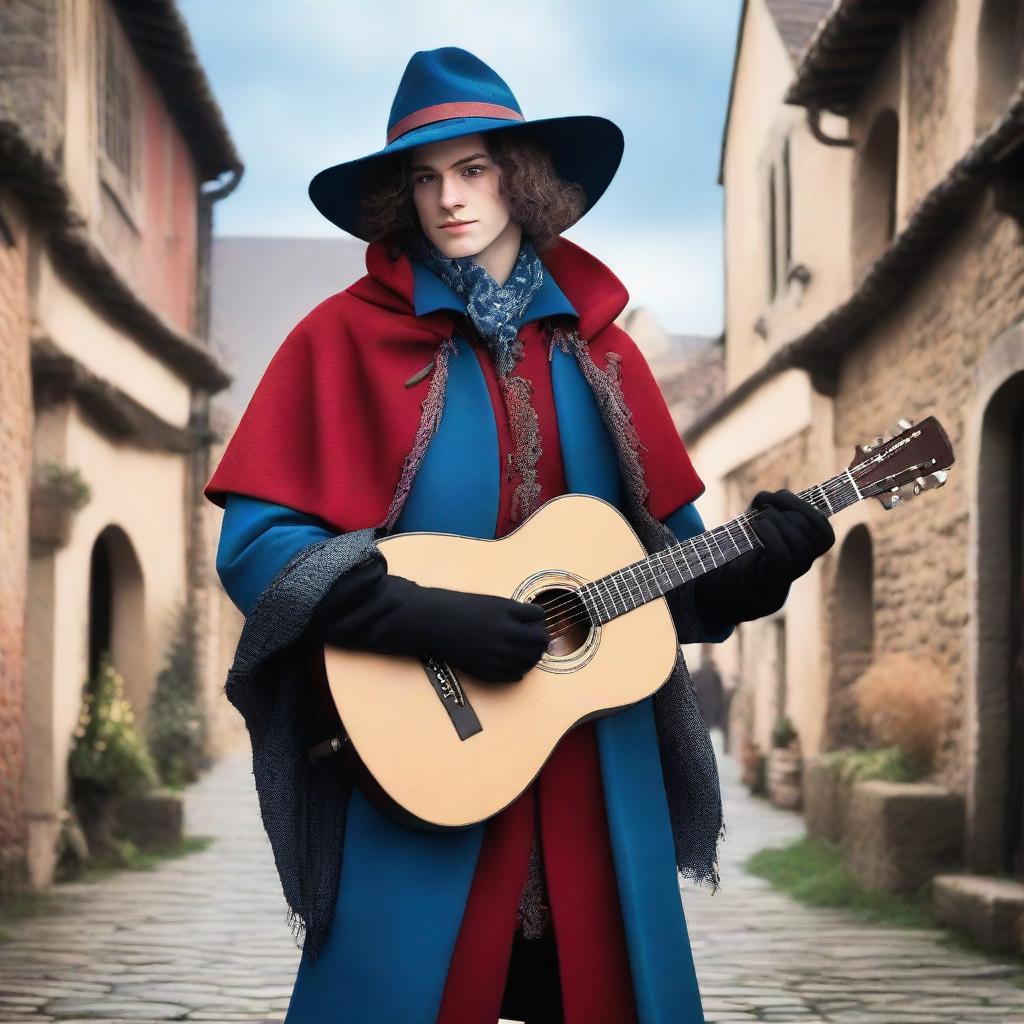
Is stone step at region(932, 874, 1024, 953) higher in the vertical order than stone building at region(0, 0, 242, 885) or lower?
lower

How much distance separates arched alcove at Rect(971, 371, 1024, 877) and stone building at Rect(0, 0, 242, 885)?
169 inches

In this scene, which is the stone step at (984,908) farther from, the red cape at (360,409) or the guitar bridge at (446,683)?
the guitar bridge at (446,683)

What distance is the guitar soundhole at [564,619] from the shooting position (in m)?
2.39

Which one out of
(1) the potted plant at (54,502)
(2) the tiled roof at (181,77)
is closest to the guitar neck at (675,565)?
(1) the potted plant at (54,502)

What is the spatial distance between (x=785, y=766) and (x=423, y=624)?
945 cm

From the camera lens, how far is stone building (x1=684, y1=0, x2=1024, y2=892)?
6602 millimetres

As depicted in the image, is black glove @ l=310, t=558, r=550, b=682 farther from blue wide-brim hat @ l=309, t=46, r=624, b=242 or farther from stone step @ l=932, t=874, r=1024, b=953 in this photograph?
stone step @ l=932, t=874, r=1024, b=953

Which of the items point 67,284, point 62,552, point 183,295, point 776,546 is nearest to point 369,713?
point 776,546

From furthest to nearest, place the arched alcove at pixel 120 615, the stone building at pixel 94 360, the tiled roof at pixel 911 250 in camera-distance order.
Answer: the arched alcove at pixel 120 615, the stone building at pixel 94 360, the tiled roof at pixel 911 250

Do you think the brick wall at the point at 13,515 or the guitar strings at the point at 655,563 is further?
the brick wall at the point at 13,515

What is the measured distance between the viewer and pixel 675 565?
95.7 inches

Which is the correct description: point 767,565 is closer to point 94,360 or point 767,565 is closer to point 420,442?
point 420,442

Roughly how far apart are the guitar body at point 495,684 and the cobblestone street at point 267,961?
9.30 ft

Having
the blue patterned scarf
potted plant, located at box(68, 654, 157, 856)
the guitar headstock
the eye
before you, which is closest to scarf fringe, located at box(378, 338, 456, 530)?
the blue patterned scarf
